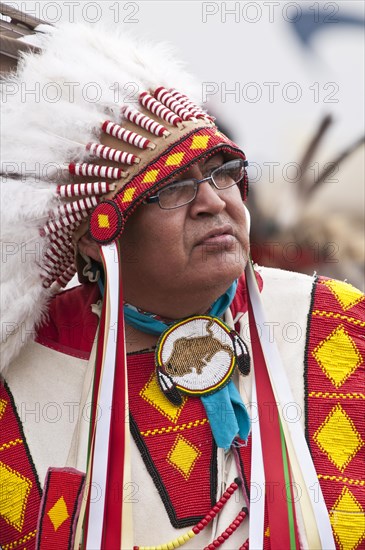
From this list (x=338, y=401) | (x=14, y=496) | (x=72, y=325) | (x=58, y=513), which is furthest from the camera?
(x=72, y=325)

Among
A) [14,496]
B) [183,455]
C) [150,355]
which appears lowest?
[14,496]

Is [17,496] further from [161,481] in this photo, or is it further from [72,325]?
[72,325]

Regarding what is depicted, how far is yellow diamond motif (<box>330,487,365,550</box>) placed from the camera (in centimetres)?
199

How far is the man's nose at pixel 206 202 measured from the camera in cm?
211

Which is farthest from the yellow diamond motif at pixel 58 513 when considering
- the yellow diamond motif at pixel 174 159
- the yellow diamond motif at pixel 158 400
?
the yellow diamond motif at pixel 174 159

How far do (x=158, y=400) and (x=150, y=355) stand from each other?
0.46 feet

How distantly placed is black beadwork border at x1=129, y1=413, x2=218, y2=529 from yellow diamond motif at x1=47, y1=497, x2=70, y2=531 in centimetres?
24

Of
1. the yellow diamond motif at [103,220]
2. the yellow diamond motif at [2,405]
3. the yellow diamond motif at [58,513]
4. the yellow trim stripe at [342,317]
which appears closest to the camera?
the yellow diamond motif at [58,513]

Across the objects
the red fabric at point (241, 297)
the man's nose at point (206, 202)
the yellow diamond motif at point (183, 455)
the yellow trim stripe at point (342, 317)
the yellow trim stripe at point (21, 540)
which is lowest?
the yellow trim stripe at point (21, 540)

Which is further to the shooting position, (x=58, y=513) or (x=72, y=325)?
(x=72, y=325)

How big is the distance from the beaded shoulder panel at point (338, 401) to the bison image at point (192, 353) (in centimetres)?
28

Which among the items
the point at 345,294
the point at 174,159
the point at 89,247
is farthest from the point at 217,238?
the point at 345,294

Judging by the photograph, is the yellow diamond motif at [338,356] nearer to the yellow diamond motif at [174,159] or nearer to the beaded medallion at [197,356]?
the beaded medallion at [197,356]

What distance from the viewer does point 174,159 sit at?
206 cm
